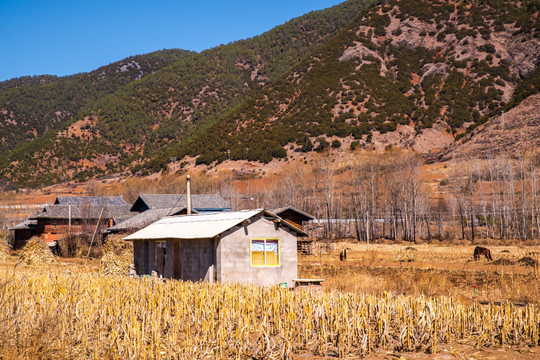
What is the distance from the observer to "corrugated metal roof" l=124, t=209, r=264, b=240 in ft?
80.2

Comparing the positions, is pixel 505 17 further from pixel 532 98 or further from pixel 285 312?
pixel 285 312

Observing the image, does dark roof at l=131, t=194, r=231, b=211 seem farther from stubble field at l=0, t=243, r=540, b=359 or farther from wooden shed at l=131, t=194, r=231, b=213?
stubble field at l=0, t=243, r=540, b=359

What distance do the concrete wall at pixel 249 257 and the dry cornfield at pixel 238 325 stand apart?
7.62 metres

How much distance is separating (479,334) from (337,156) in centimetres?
8853

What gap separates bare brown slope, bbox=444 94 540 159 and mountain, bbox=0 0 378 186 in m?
62.7

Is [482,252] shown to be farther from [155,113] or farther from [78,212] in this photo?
[155,113]

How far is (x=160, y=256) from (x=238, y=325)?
1759cm

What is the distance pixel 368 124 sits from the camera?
10925 cm

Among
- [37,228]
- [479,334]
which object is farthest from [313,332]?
[37,228]

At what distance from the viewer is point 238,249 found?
24422 millimetres

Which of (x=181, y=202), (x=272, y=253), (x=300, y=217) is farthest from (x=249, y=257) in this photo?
(x=181, y=202)

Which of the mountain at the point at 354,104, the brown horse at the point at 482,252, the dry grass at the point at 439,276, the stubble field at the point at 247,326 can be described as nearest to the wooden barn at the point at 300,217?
the dry grass at the point at 439,276

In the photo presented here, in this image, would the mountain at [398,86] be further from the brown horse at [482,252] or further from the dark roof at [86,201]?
the brown horse at [482,252]

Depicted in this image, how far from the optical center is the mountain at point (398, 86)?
10812 cm
